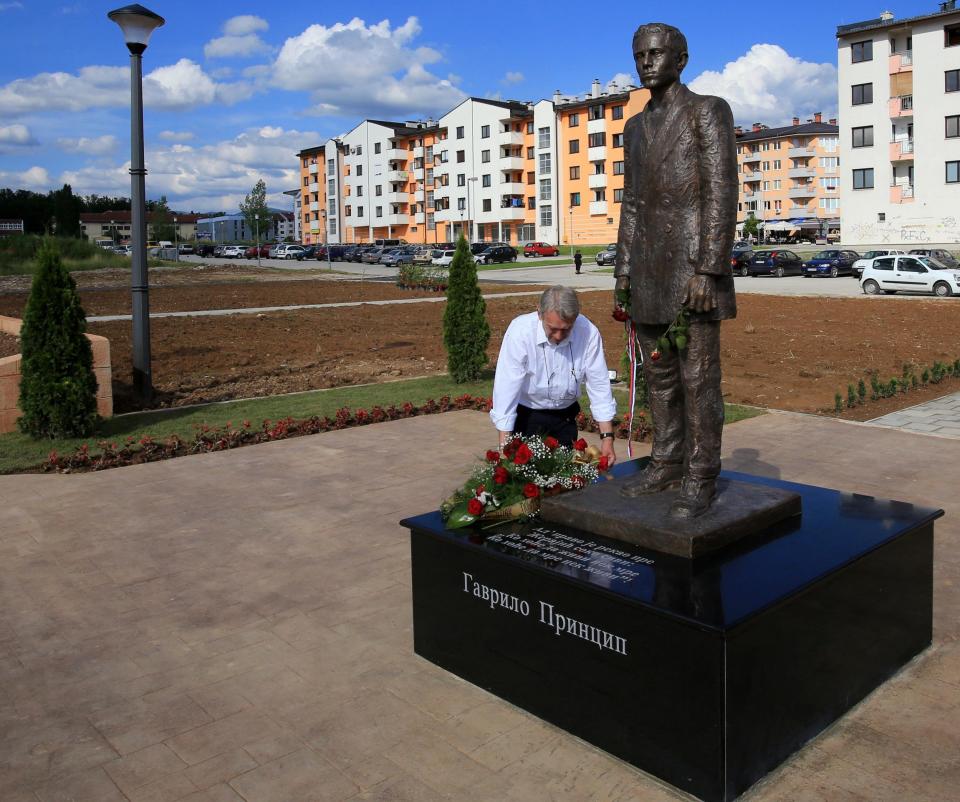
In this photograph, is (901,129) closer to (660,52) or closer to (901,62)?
(901,62)

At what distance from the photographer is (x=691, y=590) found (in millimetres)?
3805

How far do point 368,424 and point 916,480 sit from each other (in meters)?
6.01

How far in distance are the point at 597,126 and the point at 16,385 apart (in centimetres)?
7360

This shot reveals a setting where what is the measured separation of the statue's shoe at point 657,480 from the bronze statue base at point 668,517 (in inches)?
1.6

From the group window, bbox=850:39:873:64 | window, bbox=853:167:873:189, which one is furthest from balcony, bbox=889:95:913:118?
window, bbox=853:167:873:189

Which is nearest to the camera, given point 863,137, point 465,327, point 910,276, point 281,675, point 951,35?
point 281,675

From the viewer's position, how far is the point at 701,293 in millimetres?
4211

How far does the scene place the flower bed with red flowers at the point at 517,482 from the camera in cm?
474

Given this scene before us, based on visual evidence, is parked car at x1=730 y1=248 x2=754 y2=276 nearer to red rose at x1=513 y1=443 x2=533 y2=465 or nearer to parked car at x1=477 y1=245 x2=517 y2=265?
parked car at x1=477 y1=245 x2=517 y2=265

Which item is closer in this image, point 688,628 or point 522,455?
point 688,628

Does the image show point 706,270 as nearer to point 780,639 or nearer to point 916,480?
point 780,639

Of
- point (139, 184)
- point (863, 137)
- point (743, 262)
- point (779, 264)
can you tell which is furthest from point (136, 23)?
point (863, 137)

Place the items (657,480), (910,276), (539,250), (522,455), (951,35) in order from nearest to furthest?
(657,480)
(522,455)
(910,276)
(951,35)
(539,250)

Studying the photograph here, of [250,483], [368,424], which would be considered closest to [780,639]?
[250,483]
